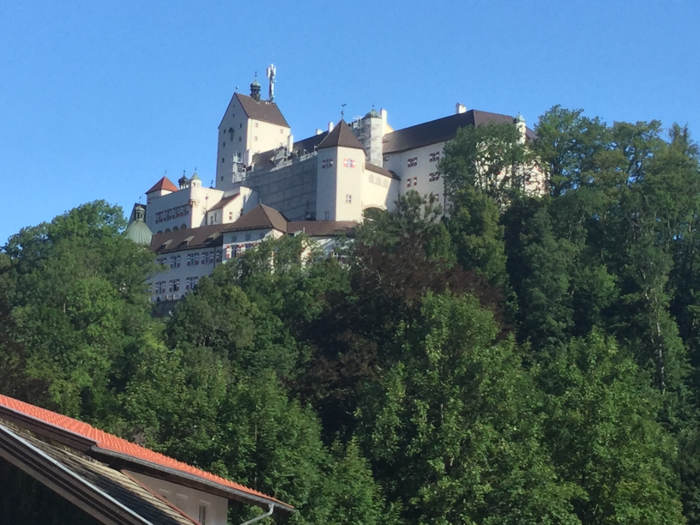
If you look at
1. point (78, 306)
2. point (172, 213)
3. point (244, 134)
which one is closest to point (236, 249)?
point (172, 213)

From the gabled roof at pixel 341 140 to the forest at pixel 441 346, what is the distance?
16.5 metres

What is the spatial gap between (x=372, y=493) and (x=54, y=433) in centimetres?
2143

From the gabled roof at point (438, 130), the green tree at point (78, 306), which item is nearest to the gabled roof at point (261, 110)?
the gabled roof at point (438, 130)

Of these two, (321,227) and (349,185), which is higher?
(349,185)

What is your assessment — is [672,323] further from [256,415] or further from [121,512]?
[121,512]

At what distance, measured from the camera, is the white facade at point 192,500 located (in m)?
18.0

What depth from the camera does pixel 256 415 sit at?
116ft

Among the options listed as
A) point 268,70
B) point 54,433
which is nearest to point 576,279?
point 54,433

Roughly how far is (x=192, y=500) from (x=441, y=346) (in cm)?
2416

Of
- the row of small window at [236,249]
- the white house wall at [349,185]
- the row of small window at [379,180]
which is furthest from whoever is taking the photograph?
the row of small window at [379,180]

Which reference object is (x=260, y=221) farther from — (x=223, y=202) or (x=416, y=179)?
(x=416, y=179)

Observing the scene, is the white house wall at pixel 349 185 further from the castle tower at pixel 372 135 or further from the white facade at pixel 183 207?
the white facade at pixel 183 207

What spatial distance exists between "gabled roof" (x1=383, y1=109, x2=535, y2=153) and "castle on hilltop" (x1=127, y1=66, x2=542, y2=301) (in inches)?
5.1

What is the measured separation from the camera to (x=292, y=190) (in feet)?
378
